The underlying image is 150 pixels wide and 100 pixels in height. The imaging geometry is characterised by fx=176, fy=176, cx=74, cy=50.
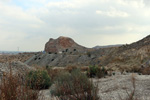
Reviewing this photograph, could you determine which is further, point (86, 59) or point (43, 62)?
point (43, 62)

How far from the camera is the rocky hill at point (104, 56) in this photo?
26.6m

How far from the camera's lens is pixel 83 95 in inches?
199

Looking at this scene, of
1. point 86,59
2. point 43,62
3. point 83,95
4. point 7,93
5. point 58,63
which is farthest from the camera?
point 43,62

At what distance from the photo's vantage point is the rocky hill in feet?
87.2

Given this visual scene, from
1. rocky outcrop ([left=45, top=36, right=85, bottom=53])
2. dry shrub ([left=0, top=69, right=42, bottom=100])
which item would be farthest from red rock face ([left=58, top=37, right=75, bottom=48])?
dry shrub ([left=0, top=69, right=42, bottom=100])

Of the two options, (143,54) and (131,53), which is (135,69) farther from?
(131,53)

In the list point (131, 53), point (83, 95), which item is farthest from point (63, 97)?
point (131, 53)

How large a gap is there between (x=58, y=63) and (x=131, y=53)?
17675mm

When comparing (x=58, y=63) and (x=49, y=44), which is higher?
(x=49, y=44)

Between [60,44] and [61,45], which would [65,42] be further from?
[61,45]

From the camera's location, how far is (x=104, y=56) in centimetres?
3544

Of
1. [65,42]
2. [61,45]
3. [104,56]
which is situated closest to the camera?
[104,56]

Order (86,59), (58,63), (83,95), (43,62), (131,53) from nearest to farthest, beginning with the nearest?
(83,95)
(131,53)
(86,59)
(58,63)
(43,62)

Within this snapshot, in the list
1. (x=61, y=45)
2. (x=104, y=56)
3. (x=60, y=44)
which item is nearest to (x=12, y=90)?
(x=104, y=56)
